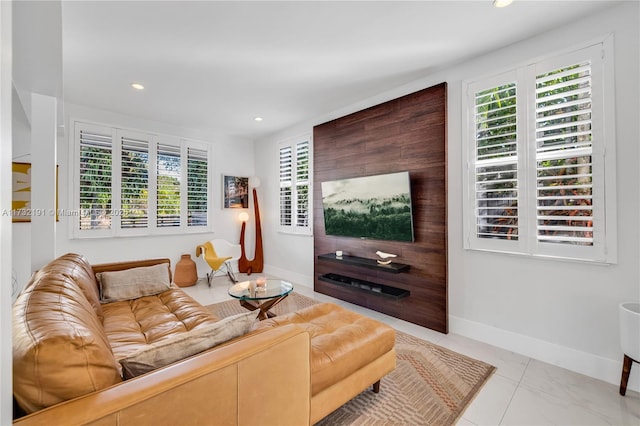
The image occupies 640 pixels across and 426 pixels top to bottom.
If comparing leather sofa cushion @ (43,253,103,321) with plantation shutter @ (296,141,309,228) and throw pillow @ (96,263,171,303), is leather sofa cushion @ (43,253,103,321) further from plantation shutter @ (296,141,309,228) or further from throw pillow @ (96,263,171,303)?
plantation shutter @ (296,141,309,228)

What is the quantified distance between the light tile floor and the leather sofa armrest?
3.88ft

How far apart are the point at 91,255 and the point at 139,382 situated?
417 cm

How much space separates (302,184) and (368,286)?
210 cm

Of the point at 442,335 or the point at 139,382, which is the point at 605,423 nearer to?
the point at 442,335

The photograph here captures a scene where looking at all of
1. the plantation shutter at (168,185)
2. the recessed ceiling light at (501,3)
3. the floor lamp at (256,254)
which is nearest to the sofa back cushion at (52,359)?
the recessed ceiling light at (501,3)

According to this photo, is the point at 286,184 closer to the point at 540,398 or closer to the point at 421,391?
the point at 421,391


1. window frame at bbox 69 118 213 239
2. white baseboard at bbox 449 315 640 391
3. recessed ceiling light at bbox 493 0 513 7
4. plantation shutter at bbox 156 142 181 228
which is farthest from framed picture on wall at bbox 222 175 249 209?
recessed ceiling light at bbox 493 0 513 7

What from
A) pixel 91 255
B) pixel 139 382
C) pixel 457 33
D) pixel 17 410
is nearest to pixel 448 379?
pixel 139 382

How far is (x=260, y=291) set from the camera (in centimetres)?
273

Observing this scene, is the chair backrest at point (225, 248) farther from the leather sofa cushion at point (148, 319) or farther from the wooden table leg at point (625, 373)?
the wooden table leg at point (625, 373)

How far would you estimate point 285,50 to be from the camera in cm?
260

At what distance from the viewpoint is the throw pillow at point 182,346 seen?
1.04 metres

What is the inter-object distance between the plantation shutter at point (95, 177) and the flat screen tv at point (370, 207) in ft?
10.6

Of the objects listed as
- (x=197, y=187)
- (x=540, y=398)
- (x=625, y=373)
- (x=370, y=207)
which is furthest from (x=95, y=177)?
(x=625, y=373)
